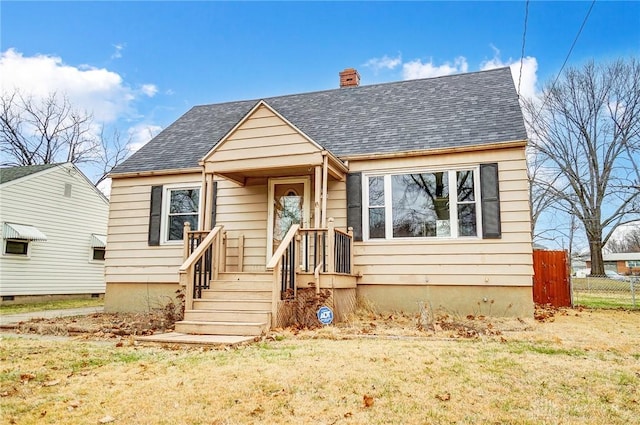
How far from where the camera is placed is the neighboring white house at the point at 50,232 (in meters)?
15.5

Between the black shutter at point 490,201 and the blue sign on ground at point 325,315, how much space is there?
3226 mm

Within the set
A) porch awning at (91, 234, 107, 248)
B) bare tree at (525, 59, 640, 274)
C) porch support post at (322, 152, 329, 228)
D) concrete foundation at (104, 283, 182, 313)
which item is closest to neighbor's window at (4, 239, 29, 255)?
porch awning at (91, 234, 107, 248)

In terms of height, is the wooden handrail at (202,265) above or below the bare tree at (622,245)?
below

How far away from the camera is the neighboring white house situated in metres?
15.5

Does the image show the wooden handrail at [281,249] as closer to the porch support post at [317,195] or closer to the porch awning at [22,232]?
the porch support post at [317,195]

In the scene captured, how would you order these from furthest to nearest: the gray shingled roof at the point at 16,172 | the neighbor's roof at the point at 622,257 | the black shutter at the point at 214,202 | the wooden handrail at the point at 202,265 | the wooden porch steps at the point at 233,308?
1. the neighbor's roof at the point at 622,257
2. the gray shingled roof at the point at 16,172
3. the black shutter at the point at 214,202
4. the wooden handrail at the point at 202,265
5. the wooden porch steps at the point at 233,308

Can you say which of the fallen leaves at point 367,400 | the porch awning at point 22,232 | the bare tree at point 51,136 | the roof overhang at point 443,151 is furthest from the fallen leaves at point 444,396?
the bare tree at point 51,136

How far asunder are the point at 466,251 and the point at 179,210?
20.6ft

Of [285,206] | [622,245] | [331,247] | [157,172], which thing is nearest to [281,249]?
[331,247]

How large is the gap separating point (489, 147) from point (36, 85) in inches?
1009

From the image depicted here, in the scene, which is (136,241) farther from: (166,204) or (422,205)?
(422,205)

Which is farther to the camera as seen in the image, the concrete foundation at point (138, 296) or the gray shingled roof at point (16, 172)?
the gray shingled roof at point (16, 172)

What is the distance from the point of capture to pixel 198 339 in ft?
19.3

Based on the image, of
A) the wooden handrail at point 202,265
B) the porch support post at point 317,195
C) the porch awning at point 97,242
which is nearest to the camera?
the wooden handrail at point 202,265
